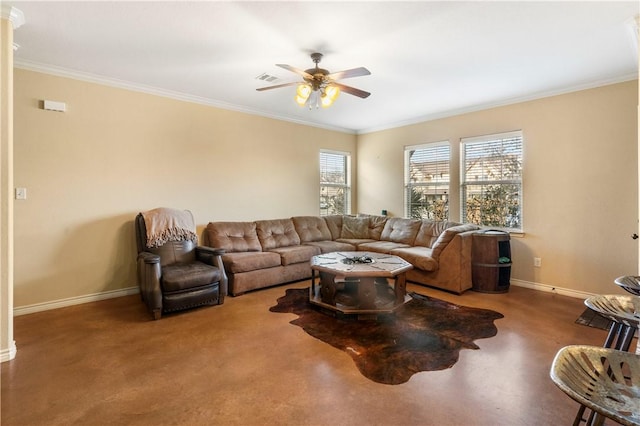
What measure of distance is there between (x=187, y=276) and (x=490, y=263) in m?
3.79

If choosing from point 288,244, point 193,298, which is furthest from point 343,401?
point 288,244

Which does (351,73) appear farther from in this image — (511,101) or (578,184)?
(578,184)

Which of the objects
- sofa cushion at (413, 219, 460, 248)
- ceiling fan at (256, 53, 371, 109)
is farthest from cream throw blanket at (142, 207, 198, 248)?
sofa cushion at (413, 219, 460, 248)

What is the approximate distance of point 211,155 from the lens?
4641mm

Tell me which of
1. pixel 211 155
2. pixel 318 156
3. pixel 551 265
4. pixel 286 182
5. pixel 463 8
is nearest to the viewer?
pixel 463 8

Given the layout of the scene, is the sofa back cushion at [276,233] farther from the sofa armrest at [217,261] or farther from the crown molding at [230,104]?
the crown molding at [230,104]

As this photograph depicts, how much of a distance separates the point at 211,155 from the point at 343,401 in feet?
12.7

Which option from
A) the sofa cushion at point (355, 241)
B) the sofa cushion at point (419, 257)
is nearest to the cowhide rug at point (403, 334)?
the sofa cushion at point (419, 257)

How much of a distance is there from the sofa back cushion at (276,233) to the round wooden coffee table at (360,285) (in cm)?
128

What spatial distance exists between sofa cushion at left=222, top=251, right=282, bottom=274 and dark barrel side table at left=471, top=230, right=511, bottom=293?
2725 mm

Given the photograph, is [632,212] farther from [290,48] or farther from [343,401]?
[290,48]

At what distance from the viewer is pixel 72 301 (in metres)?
3.62

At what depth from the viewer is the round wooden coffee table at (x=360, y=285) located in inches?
123

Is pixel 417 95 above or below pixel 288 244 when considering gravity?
above
